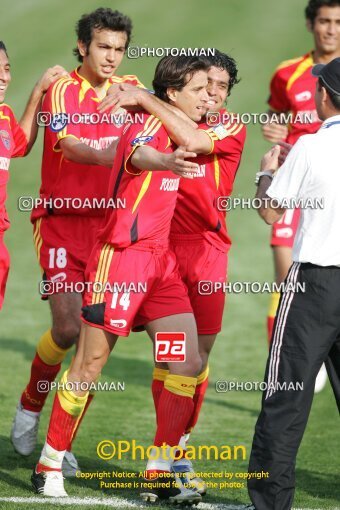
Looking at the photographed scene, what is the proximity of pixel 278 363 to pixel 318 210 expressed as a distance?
2.70ft

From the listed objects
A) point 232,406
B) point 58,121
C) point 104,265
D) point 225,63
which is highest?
point 225,63

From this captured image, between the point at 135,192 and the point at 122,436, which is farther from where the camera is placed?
the point at 122,436

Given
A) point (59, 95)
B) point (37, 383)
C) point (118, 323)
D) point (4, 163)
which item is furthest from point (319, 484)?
point (59, 95)

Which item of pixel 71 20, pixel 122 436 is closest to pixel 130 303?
pixel 122 436

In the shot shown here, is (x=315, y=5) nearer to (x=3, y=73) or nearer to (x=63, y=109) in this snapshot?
(x=63, y=109)

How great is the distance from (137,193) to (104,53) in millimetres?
1688

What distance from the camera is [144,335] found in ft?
41.7

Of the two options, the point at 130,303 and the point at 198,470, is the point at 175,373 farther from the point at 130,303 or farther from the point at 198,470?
the point at 198,470

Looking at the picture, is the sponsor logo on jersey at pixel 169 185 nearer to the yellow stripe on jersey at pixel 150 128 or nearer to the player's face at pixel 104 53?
the yellow stripe on jersey at pixel 150 128

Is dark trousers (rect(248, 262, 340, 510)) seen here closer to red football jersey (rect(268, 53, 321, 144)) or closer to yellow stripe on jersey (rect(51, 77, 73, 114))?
yellow stripe on jersey (rect(51, 77, 73, 114))

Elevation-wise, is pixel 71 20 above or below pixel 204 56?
above

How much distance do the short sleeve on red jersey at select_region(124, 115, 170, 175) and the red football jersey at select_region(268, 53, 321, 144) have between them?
3805 mm

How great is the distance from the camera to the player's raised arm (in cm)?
775

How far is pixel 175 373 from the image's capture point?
6.80m
